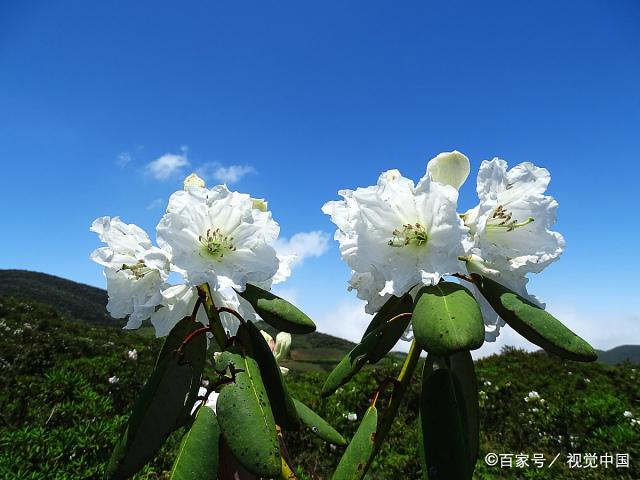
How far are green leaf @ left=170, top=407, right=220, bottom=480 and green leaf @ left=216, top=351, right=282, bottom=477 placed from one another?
0.26 ft

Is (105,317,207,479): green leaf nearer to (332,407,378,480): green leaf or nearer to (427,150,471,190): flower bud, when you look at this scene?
(332,407,378,480): green leaf

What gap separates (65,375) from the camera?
4250mm

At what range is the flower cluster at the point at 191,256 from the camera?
125 centimetres

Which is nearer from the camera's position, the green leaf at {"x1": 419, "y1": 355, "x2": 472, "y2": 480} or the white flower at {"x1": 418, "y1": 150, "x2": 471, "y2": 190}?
the green leaf at {"x1": 419, "y1": 355, "x2": 472, "y2": 480}

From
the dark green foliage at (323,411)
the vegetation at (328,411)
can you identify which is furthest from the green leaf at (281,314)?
the vegetation at (328,411)

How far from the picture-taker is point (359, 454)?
45.4 inches

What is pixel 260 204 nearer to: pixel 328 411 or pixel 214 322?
pixel 214 322

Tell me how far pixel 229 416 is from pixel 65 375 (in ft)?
13.1

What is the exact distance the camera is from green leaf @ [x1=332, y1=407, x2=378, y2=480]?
112 cm

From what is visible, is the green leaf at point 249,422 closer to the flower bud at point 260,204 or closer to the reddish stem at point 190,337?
the reddish stem at point 190,337

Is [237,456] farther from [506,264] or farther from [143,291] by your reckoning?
[506,264]

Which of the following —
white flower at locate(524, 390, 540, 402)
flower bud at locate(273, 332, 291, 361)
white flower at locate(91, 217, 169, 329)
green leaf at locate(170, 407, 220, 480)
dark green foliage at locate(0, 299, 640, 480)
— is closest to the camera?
green leaf at locate(170, 407, 220, 480)

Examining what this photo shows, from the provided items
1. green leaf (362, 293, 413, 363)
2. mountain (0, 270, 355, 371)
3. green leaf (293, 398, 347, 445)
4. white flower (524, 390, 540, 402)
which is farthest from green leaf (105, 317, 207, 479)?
mountain (0, 270, 355, 371)

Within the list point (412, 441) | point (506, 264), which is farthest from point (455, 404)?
point (412, 441)
